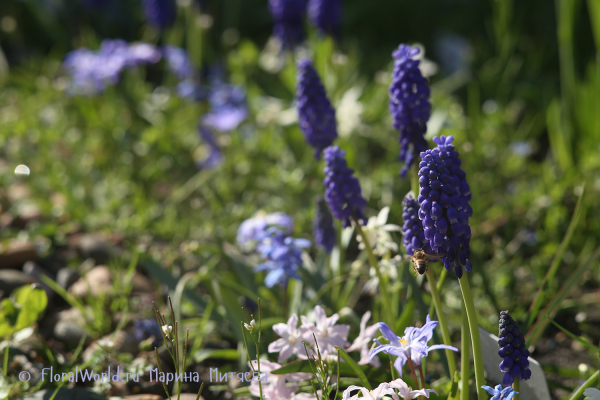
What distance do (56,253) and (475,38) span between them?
5.13 metres

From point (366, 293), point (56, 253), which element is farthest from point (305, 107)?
point (56, 253)

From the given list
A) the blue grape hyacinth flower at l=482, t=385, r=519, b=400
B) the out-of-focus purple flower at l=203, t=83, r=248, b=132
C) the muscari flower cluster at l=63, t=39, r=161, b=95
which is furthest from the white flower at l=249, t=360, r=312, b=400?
the muscari flower cluster at l=63, t=39, r=161, b=95

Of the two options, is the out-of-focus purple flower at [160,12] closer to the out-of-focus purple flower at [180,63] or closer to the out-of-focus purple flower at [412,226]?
the out-of-focus purple flower at [180,63]

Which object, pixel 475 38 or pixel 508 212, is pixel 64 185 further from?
pixel 475 38

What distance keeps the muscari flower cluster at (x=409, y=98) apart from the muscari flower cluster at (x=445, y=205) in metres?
0.52

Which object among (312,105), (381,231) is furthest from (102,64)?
(381,231)

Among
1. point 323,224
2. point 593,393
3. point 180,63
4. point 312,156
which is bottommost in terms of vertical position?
point 593,393

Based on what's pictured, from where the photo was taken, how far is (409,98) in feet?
6.47

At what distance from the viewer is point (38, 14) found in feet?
20.9

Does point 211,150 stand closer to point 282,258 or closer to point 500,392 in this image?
point 282,258

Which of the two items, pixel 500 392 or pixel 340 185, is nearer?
pixel 500 392

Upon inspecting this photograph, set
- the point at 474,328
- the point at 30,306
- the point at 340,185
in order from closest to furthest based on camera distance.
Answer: the point at 474,328 → the point at 340,185 → the point at 30,306

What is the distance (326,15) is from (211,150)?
138 centimetres

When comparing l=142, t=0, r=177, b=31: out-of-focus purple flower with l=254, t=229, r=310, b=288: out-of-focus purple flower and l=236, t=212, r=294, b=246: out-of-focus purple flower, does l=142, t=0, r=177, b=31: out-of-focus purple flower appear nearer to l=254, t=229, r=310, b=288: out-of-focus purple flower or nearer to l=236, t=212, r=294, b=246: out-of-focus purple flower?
l=236, t=212, r=294, b=246: out-of-focus purple flower
